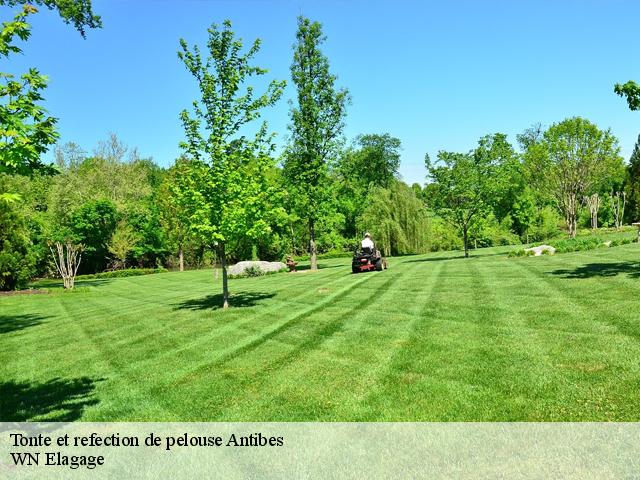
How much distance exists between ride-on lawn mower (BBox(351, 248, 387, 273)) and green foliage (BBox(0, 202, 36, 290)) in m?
18.0

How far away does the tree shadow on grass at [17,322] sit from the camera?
13625 millimetres

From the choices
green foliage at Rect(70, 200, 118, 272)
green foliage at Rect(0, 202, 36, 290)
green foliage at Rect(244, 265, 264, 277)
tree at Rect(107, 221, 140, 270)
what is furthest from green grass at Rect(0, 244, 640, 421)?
tree at Rect(107, 221, 140, 270)

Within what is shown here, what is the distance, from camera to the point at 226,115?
13383 millimetres

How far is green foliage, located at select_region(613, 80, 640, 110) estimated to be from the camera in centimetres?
1300

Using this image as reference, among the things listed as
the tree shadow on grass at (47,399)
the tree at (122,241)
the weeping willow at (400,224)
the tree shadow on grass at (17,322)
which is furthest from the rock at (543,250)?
the tree at (122,241)

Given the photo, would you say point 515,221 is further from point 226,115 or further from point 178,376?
point 178,376

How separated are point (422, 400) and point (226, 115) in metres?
10.3

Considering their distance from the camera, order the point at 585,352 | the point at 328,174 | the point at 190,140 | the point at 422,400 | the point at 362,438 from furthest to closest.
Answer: the point at 328,174 → the point at 190,140 → the point at 585,352 → the point at 422,400 → the point at 362,438

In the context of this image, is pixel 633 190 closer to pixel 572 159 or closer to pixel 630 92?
pixel 572 159

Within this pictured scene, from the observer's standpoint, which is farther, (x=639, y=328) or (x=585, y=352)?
(x=639, y=328)

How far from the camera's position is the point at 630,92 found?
13.1m

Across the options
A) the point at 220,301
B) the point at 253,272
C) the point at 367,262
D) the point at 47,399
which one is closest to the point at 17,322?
the point at 220,301

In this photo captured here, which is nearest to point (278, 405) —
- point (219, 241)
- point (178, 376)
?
point (178, 376)

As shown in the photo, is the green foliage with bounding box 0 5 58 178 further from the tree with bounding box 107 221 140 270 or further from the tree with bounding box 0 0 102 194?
the tree with bounding box 107 221 140 270
